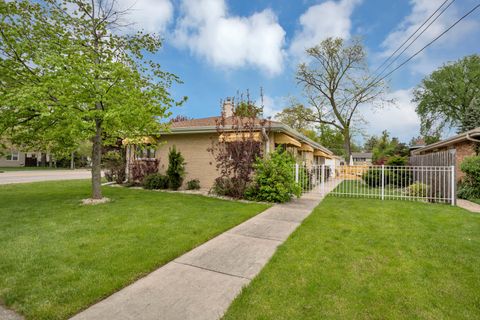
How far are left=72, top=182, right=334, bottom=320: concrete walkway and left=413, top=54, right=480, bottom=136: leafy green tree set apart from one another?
33.2 m

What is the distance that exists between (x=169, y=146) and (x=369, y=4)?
43.3 feet

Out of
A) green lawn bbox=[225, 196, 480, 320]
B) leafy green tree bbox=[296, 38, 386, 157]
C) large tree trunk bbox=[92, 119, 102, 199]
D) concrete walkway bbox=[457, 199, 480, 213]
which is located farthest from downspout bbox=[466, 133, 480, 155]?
large tree trunk bbox=[92, 119, 102, 199]

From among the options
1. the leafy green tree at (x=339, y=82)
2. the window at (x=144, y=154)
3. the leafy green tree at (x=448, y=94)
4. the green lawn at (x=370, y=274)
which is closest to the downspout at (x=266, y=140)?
the green lawn at (x=370, y=274)

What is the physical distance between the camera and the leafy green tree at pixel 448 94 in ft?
93.6

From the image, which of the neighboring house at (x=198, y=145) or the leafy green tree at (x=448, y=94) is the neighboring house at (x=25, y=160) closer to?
the neighboring house at (x=198, y=145)

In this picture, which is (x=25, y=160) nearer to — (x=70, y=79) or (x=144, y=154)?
(x=144, y=154)

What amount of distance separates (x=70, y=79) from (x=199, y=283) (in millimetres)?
7106

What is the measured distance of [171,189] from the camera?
12781 millimetres

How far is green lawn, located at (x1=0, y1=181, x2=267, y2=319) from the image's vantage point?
3031 millimetres

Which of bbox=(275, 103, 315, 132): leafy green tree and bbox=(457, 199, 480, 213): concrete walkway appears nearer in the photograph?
bbox=(457, 199, 480, 213): concrete walkway

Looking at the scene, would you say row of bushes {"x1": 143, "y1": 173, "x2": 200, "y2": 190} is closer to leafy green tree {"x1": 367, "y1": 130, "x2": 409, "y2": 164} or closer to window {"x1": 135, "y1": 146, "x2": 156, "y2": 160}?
window {"x1": 135, "y1": 146, "x2": 156, "y2": 160}

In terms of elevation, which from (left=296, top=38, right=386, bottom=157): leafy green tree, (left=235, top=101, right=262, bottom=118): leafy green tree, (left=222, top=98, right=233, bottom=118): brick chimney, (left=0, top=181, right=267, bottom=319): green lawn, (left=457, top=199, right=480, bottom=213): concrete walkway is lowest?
(left=0, top=181, right=267, bottom=319): green lawn

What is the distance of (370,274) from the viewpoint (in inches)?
142

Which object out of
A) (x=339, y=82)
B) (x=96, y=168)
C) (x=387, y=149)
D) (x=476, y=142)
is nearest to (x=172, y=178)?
(x=96, y=168)
